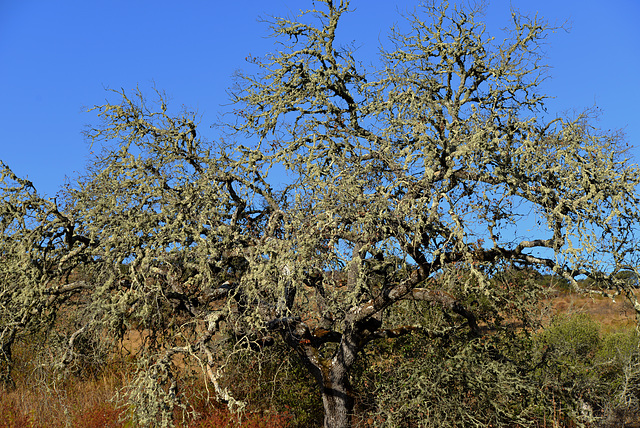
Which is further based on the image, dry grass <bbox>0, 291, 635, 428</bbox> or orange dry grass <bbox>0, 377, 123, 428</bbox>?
orange dry grass <bbox>0, 377, 123, 428</bbox>

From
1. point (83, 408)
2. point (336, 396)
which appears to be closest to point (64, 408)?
point (83, 408)

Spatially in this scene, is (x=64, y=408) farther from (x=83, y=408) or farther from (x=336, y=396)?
(x=336, y=396)

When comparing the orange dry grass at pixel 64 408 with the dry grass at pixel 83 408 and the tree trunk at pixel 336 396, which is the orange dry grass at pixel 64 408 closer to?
the dry grass at pixel 83 408

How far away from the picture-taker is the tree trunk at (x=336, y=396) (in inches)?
456

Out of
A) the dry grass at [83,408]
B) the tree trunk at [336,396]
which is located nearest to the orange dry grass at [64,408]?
the dry grass at [83,408]

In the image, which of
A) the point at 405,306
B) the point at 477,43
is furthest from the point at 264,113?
the point at 405,306

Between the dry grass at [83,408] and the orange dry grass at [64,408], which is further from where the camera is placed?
the orange dry grass at [64,408]

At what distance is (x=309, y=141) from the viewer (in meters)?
11.3

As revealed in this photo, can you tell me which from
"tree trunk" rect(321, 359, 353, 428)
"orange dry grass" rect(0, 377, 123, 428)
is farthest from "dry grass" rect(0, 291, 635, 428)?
"tree trunk" rect(321, 359, 353, 428)

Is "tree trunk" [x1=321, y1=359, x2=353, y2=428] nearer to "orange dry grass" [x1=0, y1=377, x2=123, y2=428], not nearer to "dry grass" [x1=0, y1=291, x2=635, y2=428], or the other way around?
"dry grass" [x1=0, y1=291, x2=635, y2=428]

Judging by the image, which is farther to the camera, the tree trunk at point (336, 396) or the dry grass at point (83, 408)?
the dry grass at point (83, 408)

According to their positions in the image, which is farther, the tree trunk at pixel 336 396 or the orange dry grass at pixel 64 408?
the orange dry grass at pixel 64 408

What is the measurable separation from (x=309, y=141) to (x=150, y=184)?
10.6ft

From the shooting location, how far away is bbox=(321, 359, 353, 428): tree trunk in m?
11.6
